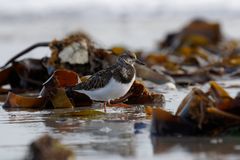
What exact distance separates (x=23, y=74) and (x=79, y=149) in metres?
2.93

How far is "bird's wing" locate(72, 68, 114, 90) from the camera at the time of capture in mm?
4895

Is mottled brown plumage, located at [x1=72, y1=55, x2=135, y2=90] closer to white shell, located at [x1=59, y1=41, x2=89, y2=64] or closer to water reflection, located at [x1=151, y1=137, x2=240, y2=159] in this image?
white shell, located at [x1=59, y1=41, x2=89, y2=64]

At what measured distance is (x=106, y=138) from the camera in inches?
148

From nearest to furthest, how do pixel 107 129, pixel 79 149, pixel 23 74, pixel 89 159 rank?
pixel 89 159
pixel 79 149
pixel 107 129
pixel 23 74

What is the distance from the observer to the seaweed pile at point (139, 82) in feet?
11.9

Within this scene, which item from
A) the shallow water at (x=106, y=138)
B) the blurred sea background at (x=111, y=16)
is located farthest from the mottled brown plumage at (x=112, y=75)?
the blurred sea background at (x=111, y=16)

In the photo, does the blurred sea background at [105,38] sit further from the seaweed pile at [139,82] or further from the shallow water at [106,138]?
the seaweed pile at [139,82]

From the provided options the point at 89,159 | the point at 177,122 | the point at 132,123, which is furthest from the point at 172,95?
the point at 89,159

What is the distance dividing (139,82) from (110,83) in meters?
0.56

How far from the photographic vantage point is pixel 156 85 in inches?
A: 250

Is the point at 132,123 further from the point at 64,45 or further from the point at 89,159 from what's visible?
the point at 64,45

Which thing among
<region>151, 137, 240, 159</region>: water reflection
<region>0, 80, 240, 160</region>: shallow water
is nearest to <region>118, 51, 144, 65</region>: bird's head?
<region>0, 80, 240, 160</region>: shallow water

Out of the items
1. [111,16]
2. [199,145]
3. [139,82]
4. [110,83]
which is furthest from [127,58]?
[111,16]

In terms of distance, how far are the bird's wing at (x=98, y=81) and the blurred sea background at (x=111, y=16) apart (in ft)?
30.0
